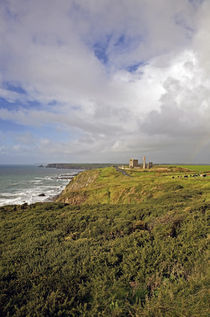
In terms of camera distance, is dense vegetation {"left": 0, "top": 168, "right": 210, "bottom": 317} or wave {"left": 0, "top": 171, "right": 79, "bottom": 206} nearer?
dense vegetation {"left": 0, "top": 168, "right": 210, "bottom": 317}

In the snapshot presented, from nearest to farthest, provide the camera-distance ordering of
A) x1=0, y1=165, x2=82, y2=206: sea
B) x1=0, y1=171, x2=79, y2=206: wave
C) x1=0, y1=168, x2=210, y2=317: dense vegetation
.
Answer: x1=0, y1=168, x2=210, y2=317: dense vegetation
x1=0, y1=171, x2=79, y2=206: wave
x1=0, y1=165, x2=82, y2=206: sea

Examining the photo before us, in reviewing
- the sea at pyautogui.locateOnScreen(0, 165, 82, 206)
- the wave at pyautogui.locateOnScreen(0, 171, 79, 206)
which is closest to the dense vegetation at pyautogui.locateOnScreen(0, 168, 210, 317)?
the wave at pyautogui.locateOnScreen(0, 171, 79, 206)

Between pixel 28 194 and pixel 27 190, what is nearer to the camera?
pixel 28 194

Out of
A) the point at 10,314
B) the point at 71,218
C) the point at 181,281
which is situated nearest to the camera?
the point at 10,314

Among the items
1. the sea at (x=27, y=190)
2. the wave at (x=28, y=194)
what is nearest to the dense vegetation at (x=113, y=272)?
the wave at (x=28, y=194)

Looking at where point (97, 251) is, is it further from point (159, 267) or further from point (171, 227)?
point (171, 227)

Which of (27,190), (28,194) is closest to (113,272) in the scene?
(28,194)

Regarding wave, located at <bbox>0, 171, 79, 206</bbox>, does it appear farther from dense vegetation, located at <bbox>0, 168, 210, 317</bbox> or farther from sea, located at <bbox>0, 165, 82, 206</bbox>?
dense vegetation, located at <bbox>0, 168, 210, 317</bbox>

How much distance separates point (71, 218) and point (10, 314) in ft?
25.6

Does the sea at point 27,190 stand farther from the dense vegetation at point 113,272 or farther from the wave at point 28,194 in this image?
the dense vegetation at point 113,272

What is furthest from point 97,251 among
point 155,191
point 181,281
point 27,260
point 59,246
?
point 155,191

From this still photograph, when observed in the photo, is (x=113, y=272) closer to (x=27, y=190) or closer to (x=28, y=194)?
(x=28, y=194)

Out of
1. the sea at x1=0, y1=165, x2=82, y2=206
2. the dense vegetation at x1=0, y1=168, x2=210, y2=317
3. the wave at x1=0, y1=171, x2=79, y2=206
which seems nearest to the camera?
the dense vegetation at x1=0, y1=168, x2=210, y2=317

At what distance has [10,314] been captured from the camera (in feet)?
13.0
